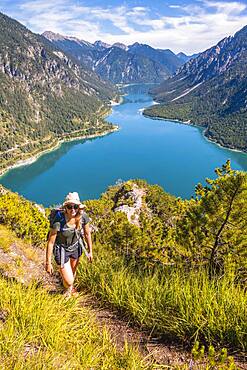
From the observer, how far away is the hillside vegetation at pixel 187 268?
11.6ft

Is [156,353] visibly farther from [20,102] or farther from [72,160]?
[20,102]

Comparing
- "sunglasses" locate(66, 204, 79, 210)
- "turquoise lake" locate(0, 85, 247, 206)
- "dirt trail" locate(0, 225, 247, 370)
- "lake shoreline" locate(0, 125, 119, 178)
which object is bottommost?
"turquoise lake" locate(0, 85, 247, 206)

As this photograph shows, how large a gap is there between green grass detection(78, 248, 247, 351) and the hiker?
639mm

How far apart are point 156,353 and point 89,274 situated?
5.71 ft

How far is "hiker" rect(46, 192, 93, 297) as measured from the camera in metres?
4.92

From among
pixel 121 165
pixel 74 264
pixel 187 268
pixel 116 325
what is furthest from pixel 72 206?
pixel 121 165

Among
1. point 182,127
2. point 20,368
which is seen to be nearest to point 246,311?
point 20,368

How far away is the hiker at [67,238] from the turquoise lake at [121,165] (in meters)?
77.6

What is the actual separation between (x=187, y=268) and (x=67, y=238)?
9.83 ft

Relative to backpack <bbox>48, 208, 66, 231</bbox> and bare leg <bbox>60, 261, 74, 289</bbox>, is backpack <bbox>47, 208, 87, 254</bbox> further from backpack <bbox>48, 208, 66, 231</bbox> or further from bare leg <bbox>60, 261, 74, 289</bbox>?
bare leg <bbox>60, 261, 74, 289</bbox>

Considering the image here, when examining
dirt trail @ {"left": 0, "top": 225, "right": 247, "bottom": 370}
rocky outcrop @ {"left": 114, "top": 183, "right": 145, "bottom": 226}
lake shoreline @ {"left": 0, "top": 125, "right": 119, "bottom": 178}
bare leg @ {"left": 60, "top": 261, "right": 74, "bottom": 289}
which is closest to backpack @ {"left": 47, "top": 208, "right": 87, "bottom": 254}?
bare leg @ {"left": 60, "top": 261, "right": 74, "bottom": 289}

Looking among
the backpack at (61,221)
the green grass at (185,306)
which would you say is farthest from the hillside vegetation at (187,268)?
the backpack at (61,221)

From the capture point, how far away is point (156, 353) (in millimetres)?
3520

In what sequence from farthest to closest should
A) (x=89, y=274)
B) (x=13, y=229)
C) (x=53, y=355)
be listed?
1. (x=13, y=229)
2. (x=89, y=274)
3. (x=53, y=355)
